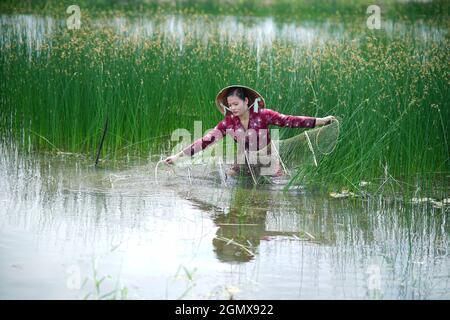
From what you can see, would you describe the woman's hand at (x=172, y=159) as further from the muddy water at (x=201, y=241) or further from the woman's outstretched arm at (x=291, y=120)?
the woman's outstretched arm at (x=291, y=120)

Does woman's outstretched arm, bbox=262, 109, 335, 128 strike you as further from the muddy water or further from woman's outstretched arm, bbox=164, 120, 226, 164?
the muddy water

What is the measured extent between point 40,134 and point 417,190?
12.0ft

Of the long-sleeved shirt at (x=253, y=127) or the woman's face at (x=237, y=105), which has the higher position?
the woman's face at (x=237, y=105)

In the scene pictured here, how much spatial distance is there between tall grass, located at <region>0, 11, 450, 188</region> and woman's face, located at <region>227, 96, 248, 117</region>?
1.81ft

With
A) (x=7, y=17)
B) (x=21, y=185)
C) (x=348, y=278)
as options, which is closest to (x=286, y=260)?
(x=348, y=278)

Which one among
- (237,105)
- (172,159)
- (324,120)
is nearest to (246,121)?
(237,105)

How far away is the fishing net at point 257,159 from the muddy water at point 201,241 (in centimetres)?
10

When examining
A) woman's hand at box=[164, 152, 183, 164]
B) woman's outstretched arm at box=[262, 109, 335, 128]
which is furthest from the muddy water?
woman's outstretched arm at box=[262, 109, 335, 128]

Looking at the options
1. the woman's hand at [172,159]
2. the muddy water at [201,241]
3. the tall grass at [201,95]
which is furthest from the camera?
the tall grass at [201,95]

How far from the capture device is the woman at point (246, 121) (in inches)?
293

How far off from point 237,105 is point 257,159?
1.71 feet

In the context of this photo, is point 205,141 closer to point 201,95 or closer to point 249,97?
point 249,97

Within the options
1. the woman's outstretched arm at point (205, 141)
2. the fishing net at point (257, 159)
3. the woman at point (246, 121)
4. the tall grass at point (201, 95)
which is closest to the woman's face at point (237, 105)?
the woman at point (246, 121)
